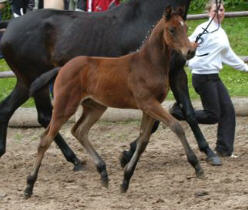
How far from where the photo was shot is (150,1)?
8.22 metres

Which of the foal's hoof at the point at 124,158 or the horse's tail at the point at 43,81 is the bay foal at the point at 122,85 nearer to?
the horse's tail at the point at 43,81

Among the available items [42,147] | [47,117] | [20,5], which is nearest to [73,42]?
[47,117]

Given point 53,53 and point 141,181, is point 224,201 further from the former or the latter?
point 53,53

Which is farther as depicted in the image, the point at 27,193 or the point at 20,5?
the point at 20,5

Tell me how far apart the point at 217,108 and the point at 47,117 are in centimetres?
173

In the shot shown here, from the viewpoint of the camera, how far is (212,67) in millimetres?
8477

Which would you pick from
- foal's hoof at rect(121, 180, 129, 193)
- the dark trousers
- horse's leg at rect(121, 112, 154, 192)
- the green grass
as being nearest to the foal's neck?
horse's leg at rect(121, 112, 154, 192)

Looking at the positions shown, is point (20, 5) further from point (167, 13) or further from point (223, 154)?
point (167, 13)

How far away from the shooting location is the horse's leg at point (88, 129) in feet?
24.3

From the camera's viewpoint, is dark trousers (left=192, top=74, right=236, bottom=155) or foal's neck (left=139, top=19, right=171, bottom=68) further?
dark trousers (left=192, top=74, right=236, bottom=155)

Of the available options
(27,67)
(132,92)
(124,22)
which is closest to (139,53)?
(132,92)

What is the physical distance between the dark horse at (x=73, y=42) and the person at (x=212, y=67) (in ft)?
0.96

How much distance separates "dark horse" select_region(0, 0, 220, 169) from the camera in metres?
8.22

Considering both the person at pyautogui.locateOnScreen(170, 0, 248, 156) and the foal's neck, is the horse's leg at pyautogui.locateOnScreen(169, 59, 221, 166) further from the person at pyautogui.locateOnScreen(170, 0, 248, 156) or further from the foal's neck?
the foal's neck
